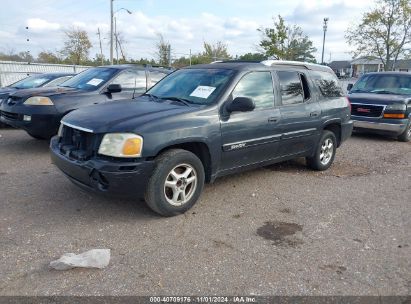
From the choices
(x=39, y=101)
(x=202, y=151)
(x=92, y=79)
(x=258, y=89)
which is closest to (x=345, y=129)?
(x=258, y=89)

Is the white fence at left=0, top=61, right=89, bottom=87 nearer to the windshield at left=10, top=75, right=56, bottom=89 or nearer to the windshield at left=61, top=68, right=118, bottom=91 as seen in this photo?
the windshield at left=10, top=75, right=56, bottom=89

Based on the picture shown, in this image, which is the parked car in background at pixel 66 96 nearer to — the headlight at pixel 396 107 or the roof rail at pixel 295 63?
the roof rail at pixel 295 63

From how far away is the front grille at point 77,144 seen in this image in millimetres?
3824

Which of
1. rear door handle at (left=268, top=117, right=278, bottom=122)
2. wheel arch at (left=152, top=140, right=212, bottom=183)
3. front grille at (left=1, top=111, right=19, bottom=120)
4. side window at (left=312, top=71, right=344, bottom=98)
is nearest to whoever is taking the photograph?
wheel arch at (left=152, top=140, right=212, bottom=183)

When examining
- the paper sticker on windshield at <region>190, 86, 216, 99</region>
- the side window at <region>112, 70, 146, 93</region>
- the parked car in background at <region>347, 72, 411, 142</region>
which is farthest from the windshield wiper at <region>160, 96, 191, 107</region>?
the parked car in background at <region>347, 72, 411, 142</region>

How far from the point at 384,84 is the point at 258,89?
23.4ft

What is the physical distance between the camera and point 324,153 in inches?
245

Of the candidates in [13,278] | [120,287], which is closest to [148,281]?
[120,287]

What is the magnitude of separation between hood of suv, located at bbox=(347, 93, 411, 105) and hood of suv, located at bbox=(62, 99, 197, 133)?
22.9 ft

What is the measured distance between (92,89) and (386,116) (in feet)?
23.5

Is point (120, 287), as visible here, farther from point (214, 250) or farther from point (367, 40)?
point (367, 40)

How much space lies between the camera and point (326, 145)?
6.21m

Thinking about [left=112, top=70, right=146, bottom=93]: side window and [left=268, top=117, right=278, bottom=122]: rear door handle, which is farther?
[left=112, top=70, right=146, bottom=93]: side window

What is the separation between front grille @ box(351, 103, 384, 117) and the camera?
940cm
